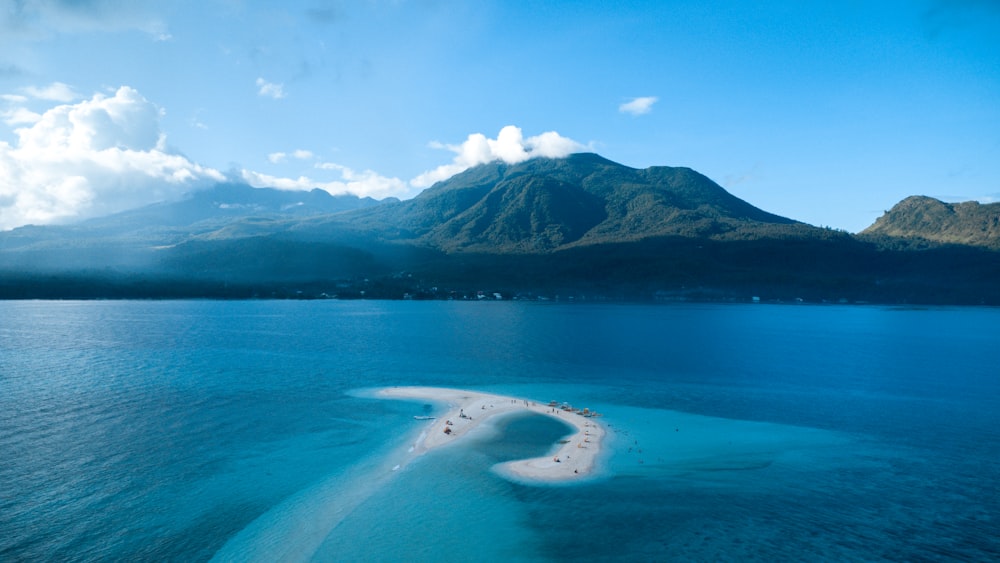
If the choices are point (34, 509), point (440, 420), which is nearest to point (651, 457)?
point (440, 420)

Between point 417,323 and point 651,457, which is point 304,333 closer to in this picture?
point 417,323

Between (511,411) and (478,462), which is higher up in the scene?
(511,411)

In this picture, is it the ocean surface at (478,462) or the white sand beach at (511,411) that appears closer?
the ocean surface at (478,462)

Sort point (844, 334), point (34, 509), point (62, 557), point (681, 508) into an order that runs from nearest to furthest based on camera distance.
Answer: point (62, 557)
point (34, 509)
point (681, 508)
point (844, 334)

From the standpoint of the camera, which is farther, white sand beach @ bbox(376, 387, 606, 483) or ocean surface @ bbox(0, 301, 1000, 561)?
white sand beach @ bbox(376, 387, 606, 483)
